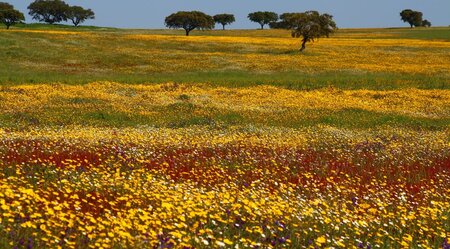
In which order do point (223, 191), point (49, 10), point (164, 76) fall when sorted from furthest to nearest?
point (49, 10)
point (164, 76)
point (223, 191)

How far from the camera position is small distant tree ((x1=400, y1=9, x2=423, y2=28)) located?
163 metres

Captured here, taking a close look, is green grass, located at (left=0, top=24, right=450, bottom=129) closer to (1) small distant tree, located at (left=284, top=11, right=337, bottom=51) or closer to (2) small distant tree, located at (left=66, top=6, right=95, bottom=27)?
(1) small distant tree, located at (left=284, top=11, right=337, bottom=51)

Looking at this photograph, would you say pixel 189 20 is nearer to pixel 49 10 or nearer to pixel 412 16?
pixel 49 10

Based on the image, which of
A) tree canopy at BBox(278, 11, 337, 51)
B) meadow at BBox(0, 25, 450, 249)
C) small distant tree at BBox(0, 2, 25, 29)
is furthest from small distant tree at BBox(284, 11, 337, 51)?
small distant tree at BBox(0, 2, 25, 29)

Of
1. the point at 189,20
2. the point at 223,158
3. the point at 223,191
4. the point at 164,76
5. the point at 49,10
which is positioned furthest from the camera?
the point at 49,10

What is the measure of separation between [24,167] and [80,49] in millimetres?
54404

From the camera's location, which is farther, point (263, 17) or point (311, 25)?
point (263, 17)

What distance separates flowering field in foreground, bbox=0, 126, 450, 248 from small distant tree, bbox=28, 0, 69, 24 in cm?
14037

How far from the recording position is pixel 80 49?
61.9 metres

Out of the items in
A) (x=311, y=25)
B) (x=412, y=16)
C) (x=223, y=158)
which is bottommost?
(x=223, y=158)

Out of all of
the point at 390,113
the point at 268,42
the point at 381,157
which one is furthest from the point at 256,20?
the point at 381,157

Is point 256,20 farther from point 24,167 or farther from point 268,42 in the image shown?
point 24,167

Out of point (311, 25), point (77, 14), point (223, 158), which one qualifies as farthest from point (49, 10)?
point (223, 158)

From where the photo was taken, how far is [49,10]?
146 m
